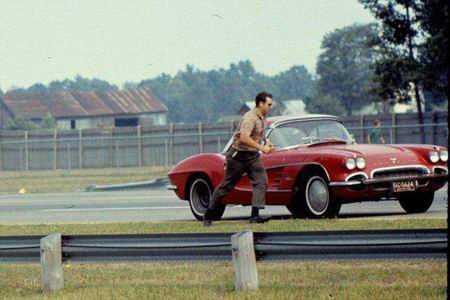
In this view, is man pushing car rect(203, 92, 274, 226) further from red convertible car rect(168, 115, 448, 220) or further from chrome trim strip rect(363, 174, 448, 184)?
chrome trim strip rect(363, 174, 448, 184)

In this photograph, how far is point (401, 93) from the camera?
43500 mm

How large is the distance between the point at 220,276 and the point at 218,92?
165 meters

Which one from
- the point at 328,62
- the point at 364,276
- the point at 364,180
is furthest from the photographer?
the point at 328,62

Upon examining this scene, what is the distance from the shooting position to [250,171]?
17172 millimetres

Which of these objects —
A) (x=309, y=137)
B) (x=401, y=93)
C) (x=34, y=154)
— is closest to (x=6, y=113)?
(x=34, y=154)

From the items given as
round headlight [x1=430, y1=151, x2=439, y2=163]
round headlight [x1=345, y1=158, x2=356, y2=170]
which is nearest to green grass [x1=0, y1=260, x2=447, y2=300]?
round headlight [x1=345, y1=158, x2=356, y2=170]

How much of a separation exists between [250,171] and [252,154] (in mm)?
241

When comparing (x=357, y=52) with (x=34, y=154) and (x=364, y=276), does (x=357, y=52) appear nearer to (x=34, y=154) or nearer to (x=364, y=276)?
(x=34, y=154)

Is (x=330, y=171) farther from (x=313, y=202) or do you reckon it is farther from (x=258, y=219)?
(x=258, y=219)

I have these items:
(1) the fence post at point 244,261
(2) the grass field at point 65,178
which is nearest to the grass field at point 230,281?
(1) the fence post at point 244,261

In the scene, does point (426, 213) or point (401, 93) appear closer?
point (426, 213)

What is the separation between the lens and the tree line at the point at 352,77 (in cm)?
4231

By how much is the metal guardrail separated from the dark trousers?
16.6ft

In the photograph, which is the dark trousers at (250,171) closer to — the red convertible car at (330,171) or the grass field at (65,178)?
the red convertible car at (330,171)
